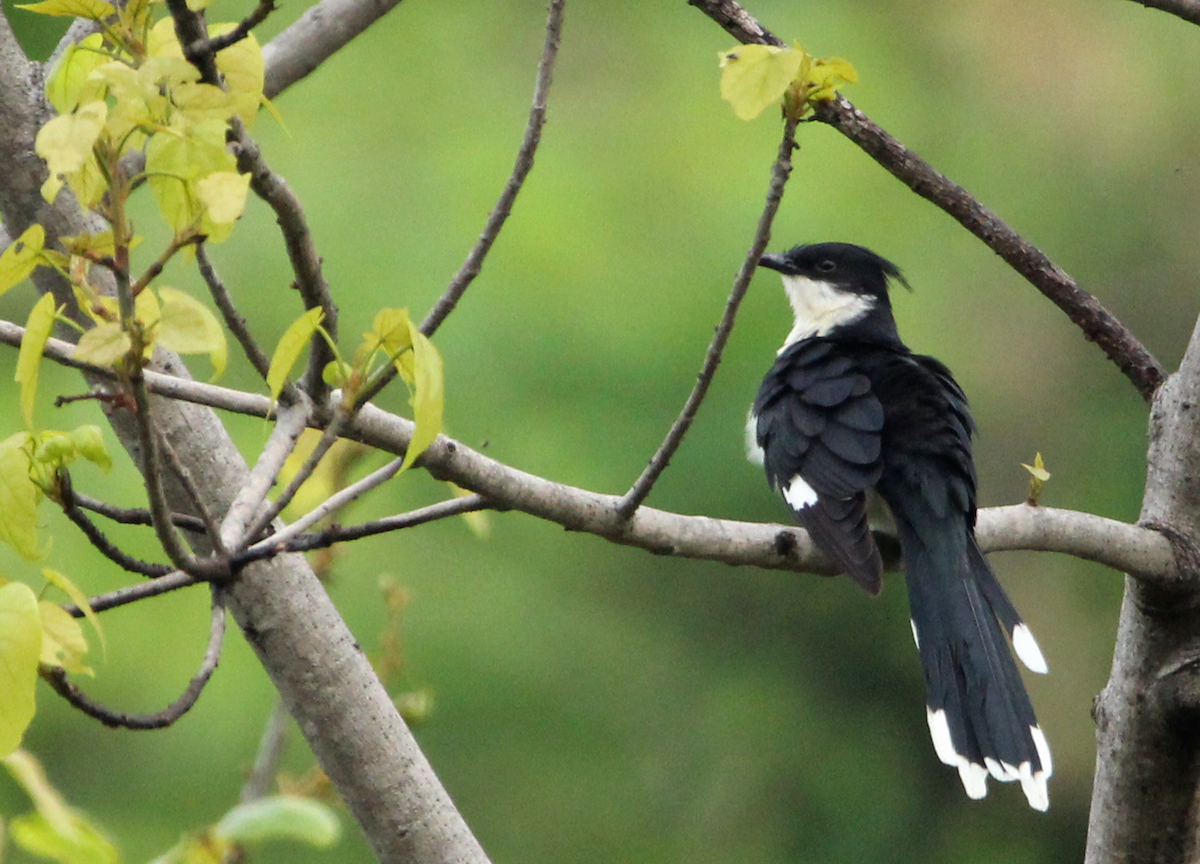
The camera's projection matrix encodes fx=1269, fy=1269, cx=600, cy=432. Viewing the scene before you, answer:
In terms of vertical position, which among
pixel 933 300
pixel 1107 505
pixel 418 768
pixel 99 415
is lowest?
pixel 418 768

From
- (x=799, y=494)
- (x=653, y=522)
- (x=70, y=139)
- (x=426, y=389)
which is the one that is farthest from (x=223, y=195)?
(x=799, y=494)

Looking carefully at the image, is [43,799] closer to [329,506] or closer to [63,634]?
[63,634]

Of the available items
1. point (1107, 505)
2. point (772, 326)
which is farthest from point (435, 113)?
point (1107, 505)

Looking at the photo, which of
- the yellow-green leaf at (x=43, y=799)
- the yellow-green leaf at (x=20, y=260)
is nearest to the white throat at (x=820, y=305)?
the yellow-green leaf at (x=20, y=260)

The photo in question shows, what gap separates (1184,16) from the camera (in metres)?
1.84

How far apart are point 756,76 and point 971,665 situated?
1.51 metres

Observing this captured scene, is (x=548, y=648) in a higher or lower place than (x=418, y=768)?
higher

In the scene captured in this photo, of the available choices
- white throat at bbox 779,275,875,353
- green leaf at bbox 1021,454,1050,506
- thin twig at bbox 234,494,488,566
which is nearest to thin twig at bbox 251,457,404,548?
thin twig at bbox 234,494,488,566

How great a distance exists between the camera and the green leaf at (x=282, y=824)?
2.04ft

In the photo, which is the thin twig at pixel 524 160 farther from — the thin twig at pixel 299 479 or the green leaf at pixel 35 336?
the green leaf at pixel 35 336

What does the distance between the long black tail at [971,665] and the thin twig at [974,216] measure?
426mm

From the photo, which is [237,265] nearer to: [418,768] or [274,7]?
[418,768]

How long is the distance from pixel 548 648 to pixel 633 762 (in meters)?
0.48

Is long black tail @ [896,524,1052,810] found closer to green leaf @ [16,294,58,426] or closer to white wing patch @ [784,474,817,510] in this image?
white wing patch @ [784,474,817,510]
